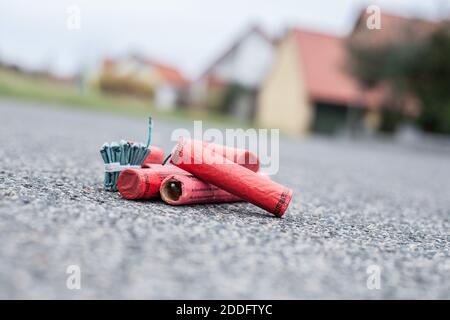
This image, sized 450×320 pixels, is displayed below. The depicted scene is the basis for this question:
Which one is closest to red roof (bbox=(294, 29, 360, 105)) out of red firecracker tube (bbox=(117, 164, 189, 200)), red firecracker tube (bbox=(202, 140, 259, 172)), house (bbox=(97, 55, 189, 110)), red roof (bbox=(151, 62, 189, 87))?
house (bbox=(97, 55, 189, 110))

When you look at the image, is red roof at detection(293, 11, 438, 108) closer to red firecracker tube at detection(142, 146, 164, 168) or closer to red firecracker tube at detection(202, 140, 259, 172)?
red firecracker tube at detection(202, 140, 259, 172)

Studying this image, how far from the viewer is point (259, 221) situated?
4.18 meters

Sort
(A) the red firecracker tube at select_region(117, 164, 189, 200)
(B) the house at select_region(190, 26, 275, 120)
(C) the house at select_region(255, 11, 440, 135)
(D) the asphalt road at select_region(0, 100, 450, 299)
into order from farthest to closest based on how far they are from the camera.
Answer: (B) the house at select_region(190, 26, 275, 120) < (C) the house at select_region(255, 11, 440, 135) < (A) the red firecracker tube at select_region(117, 164, 189, 200) < (D) the asphalt road at select_region(0, 100, 450, 299)

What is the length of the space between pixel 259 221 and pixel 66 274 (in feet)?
6.12

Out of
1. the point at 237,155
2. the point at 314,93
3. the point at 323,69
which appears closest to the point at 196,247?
the point at 237,155

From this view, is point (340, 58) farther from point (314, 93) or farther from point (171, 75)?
point (171, 75)

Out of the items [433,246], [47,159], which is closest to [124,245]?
[433,246]

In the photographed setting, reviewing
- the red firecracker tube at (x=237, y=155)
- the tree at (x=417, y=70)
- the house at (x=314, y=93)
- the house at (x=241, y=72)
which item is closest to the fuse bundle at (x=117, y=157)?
the red firecracker tube at (x=237, y=155)

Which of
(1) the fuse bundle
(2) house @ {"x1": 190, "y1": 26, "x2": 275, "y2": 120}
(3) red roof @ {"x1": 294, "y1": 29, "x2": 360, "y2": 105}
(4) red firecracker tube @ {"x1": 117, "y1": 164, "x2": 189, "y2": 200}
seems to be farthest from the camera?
(2) house @ {"x1": 190, "y1": 26, "x2": 275, "y2": 120}

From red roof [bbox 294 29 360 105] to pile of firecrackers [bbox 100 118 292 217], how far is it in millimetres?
25641

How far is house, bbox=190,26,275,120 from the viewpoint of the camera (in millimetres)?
35438

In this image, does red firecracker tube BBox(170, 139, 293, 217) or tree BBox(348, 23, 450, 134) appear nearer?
red firecracker tube BBox(170, 139, 293, 217)

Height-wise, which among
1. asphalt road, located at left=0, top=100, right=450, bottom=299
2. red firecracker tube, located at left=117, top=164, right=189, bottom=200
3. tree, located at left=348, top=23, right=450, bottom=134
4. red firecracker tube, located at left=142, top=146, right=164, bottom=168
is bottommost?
asphalt road, located at left=0, top=100, right=450, bottom=299

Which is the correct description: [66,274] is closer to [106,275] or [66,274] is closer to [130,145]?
[106,275]
